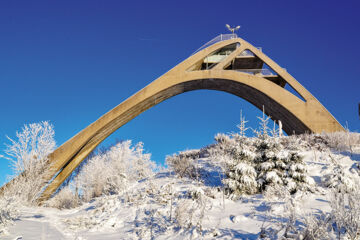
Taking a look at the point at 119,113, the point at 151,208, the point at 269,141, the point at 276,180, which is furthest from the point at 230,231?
the point at 119,113

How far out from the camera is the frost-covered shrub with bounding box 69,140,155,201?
14.4 meters

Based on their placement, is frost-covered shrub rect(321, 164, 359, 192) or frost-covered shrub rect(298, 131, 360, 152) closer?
frost-covered shrub rect(321, 164, 359, 192)

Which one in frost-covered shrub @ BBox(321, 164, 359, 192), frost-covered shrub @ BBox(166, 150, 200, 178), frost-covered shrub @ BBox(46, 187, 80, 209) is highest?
frost-covered shrub @ BBox(166, 150, 200, 178)

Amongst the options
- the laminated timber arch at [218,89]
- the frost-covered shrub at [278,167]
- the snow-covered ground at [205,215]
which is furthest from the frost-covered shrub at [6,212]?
the laminated timber arch at [218,89]

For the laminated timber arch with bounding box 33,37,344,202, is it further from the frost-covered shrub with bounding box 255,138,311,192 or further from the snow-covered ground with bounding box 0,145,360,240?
the frost-covered shrub with bounding box 255,138,311,192

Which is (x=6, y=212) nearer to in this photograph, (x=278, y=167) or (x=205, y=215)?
(x=205, y=215)

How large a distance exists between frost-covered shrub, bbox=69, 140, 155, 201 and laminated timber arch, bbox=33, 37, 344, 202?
1.64 meters

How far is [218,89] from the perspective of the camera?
20.3 m

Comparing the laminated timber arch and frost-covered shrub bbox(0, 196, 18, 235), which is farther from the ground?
A: the laminated timber arch

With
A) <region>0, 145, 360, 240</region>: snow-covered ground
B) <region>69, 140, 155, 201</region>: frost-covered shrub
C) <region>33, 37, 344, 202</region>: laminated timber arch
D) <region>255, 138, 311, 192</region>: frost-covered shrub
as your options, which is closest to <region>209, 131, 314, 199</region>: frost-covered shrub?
<region>255, 138, 311, 192</region>: frost-covered shrub

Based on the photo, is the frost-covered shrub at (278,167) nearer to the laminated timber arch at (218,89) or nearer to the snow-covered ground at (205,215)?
the snow-covered ground at (205,215)

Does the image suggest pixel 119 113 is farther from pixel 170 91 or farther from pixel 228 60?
pixel 228 60

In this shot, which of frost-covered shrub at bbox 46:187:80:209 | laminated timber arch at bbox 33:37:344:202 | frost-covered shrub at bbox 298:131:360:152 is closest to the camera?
frost-covered shrub at bbox 298:131:360:152

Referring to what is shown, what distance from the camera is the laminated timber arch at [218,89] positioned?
1560cm
